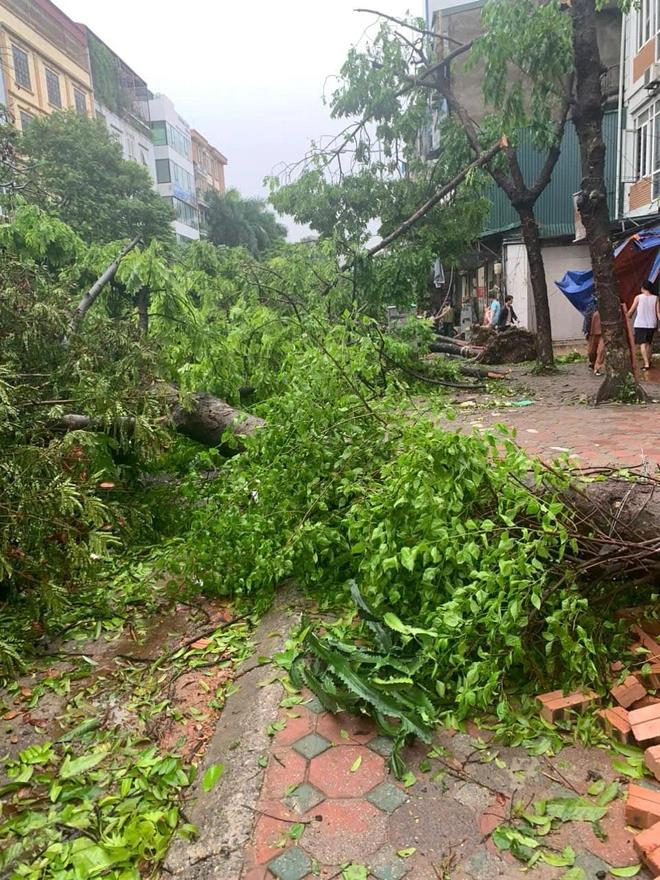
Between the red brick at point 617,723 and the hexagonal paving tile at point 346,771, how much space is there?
801 millimetres

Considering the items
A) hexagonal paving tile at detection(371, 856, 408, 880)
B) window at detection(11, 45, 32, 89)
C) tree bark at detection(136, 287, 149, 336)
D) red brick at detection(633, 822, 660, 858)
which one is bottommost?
hexagonal paving tile at detection(371, 856, 408, 880)

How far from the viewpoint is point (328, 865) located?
1.81 meters

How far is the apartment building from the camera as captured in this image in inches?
558

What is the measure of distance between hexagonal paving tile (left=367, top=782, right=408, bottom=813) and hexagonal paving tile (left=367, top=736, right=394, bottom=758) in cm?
15

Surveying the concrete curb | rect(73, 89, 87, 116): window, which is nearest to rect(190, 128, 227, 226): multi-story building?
rect(73, 89, 87, 116): window

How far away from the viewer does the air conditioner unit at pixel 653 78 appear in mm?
13828

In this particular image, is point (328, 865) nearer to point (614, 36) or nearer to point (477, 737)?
point (477, 737)

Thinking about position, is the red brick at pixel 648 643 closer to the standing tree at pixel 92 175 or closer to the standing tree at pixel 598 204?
the standing tree at pixel 598 204

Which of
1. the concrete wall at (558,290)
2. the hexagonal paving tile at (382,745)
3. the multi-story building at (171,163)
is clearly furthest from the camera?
the multi-story building at (171,163)

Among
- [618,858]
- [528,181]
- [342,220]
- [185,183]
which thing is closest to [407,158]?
[342,220]

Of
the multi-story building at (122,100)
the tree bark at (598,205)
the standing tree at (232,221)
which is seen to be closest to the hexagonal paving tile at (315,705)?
the tree bark at (598,205)

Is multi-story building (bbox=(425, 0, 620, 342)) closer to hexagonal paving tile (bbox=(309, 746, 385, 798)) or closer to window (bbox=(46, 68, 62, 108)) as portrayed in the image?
hexagonal paving tile (bbox=(309, 746, 385, 798))

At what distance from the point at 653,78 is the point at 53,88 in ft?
91.4

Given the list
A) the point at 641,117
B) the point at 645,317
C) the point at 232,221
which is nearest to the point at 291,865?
the point at 645,317
